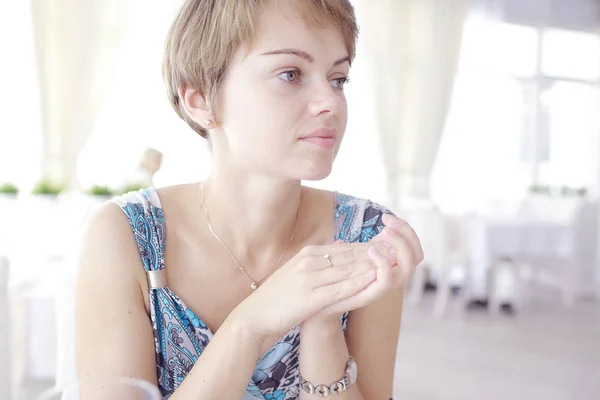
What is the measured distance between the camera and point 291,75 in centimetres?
101

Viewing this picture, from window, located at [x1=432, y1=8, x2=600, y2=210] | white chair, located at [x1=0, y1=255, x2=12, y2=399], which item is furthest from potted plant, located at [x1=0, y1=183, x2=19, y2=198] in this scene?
window, located at [x1=432, y1=8, x2=600, y2=210]

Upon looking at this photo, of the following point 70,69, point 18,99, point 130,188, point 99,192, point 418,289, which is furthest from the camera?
point 418,289

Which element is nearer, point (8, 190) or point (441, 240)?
point (8, 190)

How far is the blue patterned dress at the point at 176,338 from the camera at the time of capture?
43.8 inches

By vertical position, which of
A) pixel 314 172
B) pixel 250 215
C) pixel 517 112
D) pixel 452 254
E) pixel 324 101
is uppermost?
pixel 517 112

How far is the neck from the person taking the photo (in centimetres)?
118

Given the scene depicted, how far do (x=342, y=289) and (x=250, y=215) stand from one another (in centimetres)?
41

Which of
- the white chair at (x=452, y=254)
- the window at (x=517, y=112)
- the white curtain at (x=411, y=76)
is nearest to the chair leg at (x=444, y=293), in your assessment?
the white chair at (x=452, y=254)

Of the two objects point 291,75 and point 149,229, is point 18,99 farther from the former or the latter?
point 291,75

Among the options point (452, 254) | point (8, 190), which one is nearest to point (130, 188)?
point (8, 190)

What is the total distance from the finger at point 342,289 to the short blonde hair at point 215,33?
0.43 meters

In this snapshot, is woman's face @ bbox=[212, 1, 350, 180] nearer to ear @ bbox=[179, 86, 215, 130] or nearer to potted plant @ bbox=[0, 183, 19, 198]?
ear @ bbox=[179, 86, 215, 130]

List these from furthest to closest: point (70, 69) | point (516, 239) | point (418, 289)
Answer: point (418, 289)
point (70, 69)
point (516, 239)

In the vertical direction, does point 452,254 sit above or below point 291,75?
below
